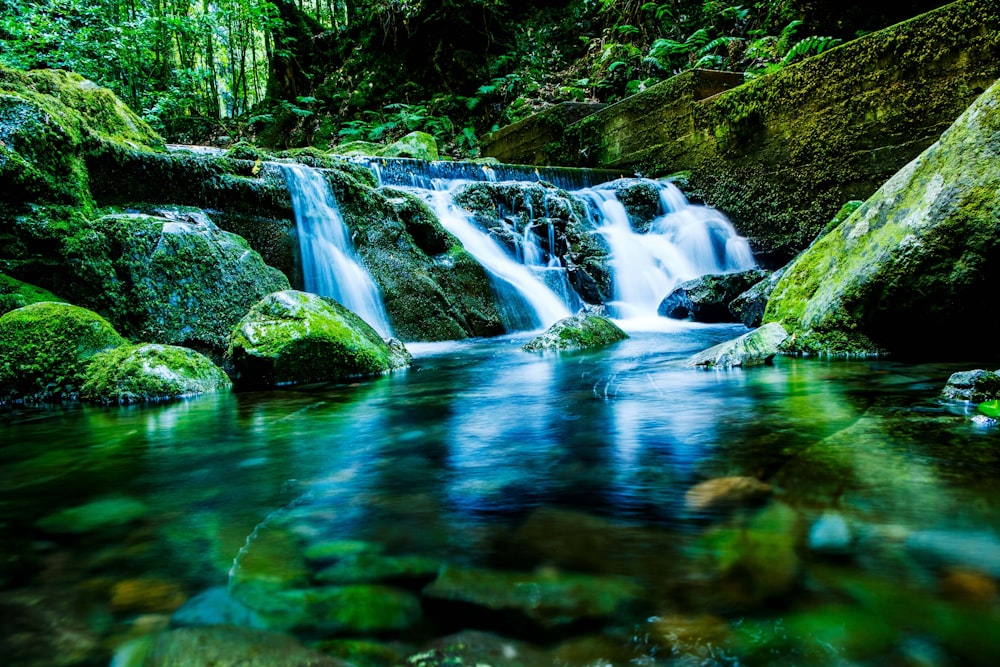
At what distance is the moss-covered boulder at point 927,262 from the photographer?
378 centimetres

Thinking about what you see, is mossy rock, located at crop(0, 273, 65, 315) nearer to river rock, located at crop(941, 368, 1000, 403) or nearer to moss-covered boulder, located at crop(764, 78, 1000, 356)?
moss-covered boulder, located at crop(764, 78, 1000, 356)

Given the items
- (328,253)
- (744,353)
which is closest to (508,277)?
(328,253)

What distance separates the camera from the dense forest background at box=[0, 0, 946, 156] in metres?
16.0

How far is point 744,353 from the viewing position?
Result: 14.5 feet

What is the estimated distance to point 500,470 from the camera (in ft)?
7.14

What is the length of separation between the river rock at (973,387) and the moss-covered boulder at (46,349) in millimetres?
5707

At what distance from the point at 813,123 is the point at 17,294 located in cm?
1151

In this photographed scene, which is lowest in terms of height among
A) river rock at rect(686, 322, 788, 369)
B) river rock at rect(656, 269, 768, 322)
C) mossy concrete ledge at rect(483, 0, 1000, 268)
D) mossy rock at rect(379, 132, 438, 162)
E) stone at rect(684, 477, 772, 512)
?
stone at rect(684, 477, 772, 512)

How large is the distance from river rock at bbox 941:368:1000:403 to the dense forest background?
1348 centimetres

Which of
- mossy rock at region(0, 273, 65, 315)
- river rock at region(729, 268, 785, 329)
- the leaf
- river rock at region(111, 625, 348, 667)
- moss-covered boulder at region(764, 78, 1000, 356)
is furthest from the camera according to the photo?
river rock at region(729, 268, 785, 329)

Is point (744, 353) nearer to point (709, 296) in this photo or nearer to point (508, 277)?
point (709, 296)

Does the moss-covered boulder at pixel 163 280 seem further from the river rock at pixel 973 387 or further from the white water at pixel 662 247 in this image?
the white water at pixel 662 247

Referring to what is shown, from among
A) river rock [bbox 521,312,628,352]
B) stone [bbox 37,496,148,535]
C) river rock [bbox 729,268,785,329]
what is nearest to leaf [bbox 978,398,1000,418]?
stone [bbox 37,496,148,535]

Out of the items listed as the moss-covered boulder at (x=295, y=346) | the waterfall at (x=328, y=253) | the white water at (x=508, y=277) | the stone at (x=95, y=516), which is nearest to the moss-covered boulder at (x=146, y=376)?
the moss-covered boulder at (x=295, y=346)
